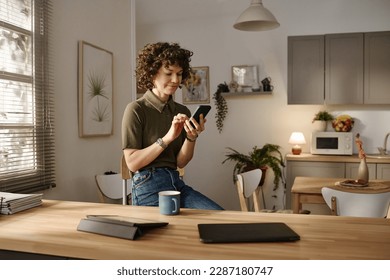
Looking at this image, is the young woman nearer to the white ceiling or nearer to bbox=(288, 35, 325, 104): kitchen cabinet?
bbox=(288, 35, 325, 104): kitchen cabinet

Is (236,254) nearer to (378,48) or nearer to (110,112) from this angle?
(110,112)

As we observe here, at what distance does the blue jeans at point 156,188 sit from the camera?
1.93m

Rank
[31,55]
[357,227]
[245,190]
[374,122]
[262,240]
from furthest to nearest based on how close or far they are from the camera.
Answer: [374,122], [245,190], [31,55], [357,227], [262,240]

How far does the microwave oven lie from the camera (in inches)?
177

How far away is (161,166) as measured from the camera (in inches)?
80.4

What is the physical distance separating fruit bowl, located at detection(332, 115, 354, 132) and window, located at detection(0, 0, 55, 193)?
3.37 meters

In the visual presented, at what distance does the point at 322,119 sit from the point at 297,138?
1.36 ft

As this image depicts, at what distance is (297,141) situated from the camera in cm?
468

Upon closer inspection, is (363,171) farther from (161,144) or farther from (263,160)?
(263,160)

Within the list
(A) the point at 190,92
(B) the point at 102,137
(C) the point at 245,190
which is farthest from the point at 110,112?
(A) the point at 190,92

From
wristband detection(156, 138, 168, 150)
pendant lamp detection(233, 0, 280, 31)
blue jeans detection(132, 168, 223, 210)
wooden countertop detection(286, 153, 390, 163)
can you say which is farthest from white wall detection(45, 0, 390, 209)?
wristband detection(156, 138, 168, 150)

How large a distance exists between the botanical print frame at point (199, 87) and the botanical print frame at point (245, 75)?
1.28ft

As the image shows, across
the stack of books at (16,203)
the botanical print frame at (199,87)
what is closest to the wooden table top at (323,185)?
the stack of books at (16,203)
